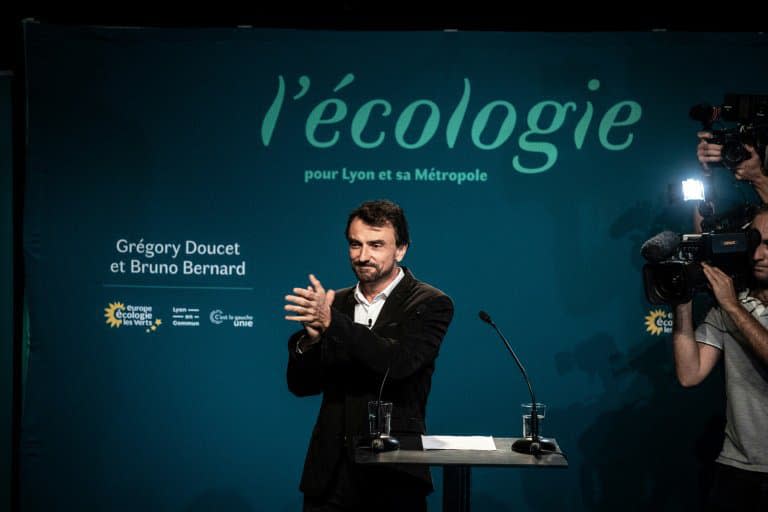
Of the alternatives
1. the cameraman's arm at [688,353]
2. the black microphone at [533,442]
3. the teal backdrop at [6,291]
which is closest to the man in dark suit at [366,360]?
the black microphone at [533,442]

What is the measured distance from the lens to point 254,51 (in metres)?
3.95

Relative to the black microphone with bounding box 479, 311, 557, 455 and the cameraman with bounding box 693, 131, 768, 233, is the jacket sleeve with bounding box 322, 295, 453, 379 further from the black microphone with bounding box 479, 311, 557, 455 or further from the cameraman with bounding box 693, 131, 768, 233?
the cameraman with bounding box 693, 131, 768, 233

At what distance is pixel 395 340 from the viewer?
101 inches

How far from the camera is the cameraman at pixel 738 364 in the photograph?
2627 mm

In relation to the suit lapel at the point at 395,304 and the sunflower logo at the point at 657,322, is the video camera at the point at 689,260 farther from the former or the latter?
the sunflower logo at the point at 657,322

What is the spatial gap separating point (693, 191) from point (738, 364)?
2.24ft

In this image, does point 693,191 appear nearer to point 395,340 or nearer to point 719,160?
point 719,160

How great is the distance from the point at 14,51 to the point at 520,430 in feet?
10.8

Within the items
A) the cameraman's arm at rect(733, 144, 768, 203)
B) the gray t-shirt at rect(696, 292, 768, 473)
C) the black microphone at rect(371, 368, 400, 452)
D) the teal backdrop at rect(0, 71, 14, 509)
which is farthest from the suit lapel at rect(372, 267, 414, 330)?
the teal backdrop at rect(0, 71, 14, 509)

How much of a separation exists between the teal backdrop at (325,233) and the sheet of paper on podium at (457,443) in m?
1.44

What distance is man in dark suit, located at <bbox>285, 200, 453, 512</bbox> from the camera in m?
2.40

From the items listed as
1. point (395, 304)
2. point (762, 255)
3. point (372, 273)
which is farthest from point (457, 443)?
point (762, 255)

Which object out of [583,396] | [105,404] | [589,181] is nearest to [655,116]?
[589,181]

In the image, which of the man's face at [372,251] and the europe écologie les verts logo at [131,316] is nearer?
the man's face at [372,251]
